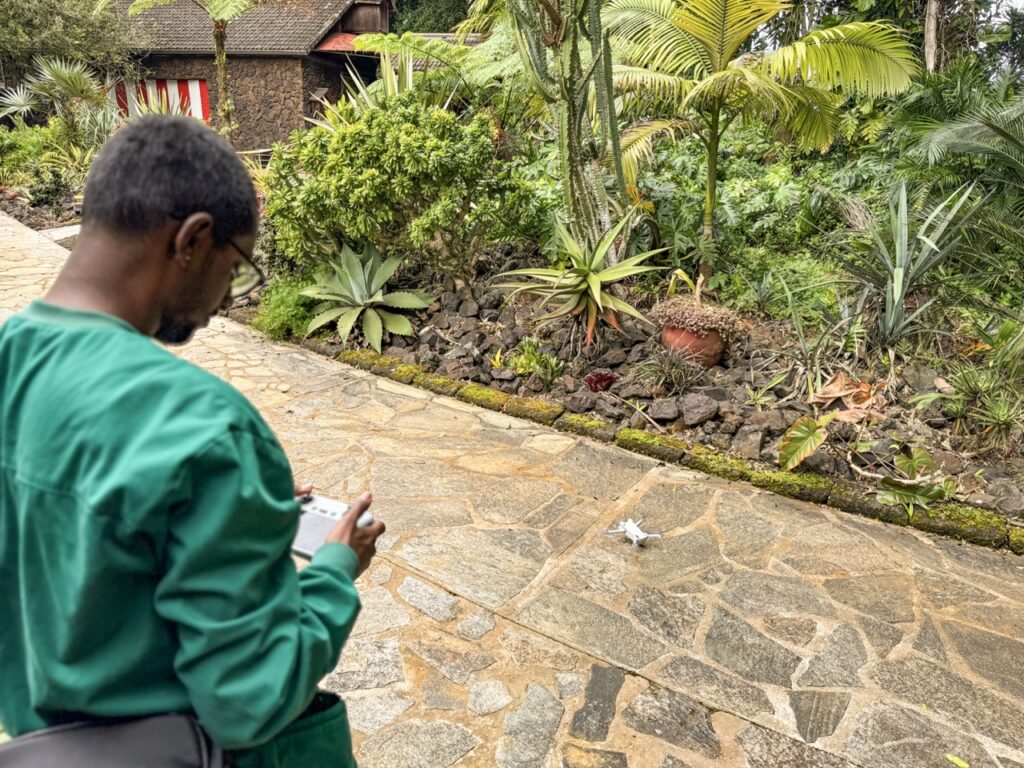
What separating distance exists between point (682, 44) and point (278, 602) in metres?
7.12

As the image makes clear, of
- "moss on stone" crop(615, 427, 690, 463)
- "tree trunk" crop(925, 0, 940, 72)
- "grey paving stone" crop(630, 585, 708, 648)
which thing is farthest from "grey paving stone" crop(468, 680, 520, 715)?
"tree trunk" crop(925, 0, 940, 72)

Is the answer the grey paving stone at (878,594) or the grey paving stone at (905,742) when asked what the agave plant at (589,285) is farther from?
the grey paving stone at (905,742)

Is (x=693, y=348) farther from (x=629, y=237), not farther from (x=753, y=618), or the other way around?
(x=753, y=618)

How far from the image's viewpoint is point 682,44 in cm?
707

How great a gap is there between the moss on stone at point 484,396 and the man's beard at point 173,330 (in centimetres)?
454

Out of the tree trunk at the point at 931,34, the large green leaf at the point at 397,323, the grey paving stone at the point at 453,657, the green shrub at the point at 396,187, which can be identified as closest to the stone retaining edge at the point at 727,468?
the large green leaf at the point at 397,323

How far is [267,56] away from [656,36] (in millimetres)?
13492

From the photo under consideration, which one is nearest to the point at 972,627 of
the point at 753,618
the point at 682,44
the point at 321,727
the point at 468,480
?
the point at 753,618

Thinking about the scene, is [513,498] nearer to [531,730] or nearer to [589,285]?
[531,730]

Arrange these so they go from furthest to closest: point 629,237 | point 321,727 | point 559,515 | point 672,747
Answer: point 629,237
point 559,515
point 672,747
point 321,727

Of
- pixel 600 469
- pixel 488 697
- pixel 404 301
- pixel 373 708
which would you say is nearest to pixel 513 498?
pixel 600 469

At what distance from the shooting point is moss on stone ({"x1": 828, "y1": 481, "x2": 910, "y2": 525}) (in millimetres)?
4277

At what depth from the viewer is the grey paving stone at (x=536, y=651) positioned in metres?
3.10

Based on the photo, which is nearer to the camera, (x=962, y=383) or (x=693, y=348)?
(x=962, y=383)
